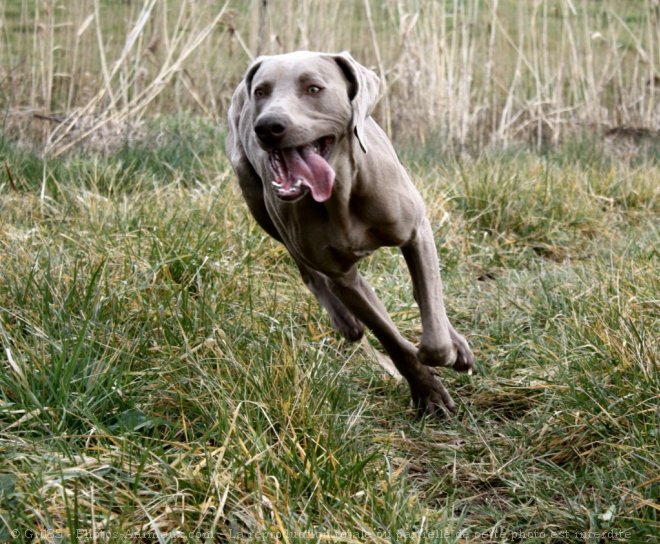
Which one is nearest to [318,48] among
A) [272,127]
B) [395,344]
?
[395,344]

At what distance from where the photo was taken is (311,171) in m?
2.77

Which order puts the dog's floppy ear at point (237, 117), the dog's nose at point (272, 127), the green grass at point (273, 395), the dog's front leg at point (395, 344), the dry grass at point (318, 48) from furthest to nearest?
the dry grass at point (318, 48), the dog's front leg at point (395, 344), the dog's floppy ear at point (237, 117), the dog's nose at point (272, 127), the green grass at point (273, 395)

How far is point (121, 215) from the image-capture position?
439 cm

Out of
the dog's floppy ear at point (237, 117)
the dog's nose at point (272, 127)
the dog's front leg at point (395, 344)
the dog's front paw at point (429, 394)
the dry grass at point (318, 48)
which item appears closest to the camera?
the dog's nose at point (272, 127)

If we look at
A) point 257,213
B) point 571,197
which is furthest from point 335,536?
point 571,197

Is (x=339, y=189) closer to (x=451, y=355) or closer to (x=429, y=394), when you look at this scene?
(x=451, y=355)

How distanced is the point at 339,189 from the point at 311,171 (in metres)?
0.21

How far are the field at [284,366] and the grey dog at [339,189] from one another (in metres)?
0.23

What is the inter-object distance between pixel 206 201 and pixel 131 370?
188cm

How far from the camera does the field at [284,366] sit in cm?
238

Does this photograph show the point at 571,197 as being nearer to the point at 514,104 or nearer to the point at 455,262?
the point at 455,262

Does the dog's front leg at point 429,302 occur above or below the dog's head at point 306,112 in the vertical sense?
below

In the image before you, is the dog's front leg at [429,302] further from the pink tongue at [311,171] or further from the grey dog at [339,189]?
the pink tongue at [311,171]

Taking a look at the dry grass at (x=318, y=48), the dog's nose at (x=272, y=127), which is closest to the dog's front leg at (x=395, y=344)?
the dog's nose at (x=272, y=127)
